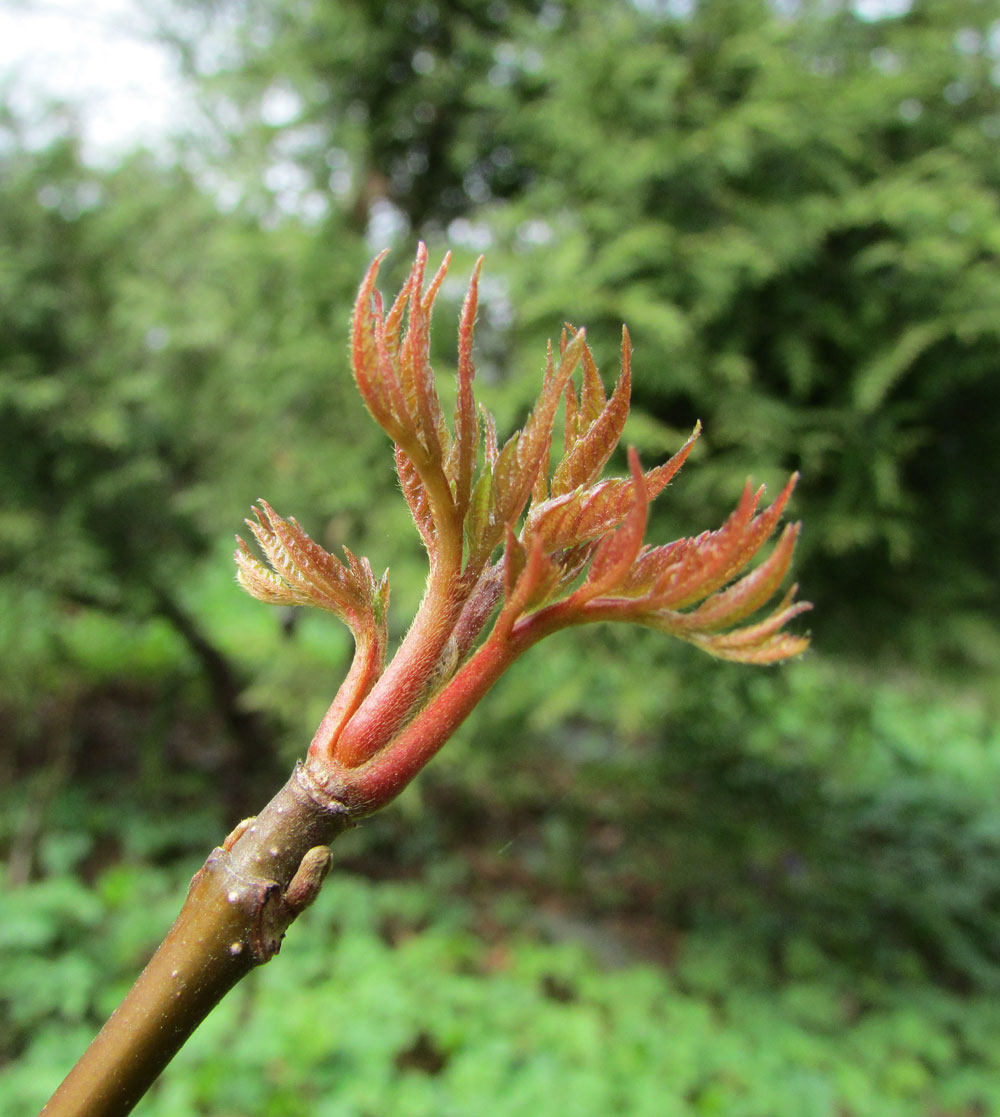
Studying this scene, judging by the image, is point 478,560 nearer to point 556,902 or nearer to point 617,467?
point 617,467

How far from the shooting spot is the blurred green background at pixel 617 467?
2461 millimetres

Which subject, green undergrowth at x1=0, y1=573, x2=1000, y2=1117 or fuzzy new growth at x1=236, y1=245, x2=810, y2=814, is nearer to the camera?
fuzzy new growth at x1=236, y1=245, x2=810, y2=814

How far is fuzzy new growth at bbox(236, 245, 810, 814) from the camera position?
376 millimetres

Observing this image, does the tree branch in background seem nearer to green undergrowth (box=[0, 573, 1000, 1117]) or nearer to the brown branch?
the brown branch

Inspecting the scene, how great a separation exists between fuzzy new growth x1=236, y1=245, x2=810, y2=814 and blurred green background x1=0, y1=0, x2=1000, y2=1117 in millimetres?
1987

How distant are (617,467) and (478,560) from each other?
208 cm

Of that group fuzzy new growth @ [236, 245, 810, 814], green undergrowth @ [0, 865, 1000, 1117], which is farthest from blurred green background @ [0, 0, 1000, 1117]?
fuzzy new growth @ [236, 245, 810, 814]

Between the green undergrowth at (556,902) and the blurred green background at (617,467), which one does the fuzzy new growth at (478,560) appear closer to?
the blurred green background at (617,467)

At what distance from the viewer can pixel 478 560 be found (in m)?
0.41

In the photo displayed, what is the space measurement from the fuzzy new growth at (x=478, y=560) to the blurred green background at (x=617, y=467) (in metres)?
1.99

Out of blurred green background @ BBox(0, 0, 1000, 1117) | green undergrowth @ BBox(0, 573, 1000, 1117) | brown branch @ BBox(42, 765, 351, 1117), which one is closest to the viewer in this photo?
brown branch @ BBox(42, 765, 351, 1117)

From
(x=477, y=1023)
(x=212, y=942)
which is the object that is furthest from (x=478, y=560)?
(x=477, y=1023)

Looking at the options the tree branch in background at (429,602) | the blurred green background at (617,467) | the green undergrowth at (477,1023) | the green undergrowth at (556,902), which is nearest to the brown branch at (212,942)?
the tree branch in background at (429,602)

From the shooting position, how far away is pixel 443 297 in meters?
2.97
